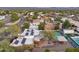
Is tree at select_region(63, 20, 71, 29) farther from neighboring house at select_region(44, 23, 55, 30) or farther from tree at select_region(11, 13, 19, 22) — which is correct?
tree at select_region(11, 13, 19, 22)

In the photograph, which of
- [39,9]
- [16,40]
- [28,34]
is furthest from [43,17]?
[16,40]

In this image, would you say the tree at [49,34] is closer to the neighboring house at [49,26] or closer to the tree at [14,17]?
the neighboring house at [49,26]

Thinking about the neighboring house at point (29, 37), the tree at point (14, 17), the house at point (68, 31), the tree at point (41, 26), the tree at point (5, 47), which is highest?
the tree at point (14, 17)

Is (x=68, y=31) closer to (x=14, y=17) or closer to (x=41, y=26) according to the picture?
(x=41, y=26)

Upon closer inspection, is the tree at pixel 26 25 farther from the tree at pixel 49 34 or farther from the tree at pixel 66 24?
the tree at pixel 66 24

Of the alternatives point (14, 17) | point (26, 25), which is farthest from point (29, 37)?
point (14, 17)

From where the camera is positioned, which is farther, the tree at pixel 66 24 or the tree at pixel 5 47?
the tree at pixel 66 24

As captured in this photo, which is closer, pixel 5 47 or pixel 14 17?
pixel 5 47

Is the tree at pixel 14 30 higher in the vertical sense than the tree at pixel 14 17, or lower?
lower

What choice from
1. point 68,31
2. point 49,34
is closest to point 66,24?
point 68,31

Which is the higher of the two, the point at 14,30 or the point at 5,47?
the point at 14,30

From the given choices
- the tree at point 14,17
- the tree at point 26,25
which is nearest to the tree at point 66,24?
the tree at point 26,25
